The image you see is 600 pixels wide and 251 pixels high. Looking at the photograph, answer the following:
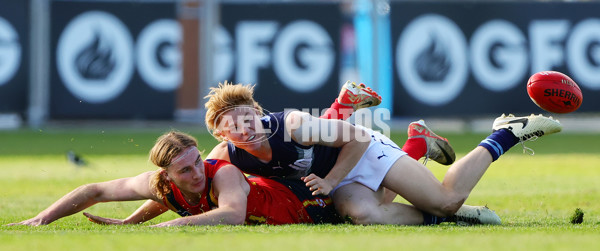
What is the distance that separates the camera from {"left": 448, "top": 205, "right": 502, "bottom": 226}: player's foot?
21.9 feet

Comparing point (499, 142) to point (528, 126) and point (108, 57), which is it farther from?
point (108, 57)

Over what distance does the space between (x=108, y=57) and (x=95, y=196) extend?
41.1 ft

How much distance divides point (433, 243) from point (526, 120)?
8.23 ft

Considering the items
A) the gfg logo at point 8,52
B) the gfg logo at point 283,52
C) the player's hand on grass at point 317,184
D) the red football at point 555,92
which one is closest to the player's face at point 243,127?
the player's hand on grass at point 317,184

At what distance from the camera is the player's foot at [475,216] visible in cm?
666

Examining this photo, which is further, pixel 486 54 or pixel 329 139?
pixel 486 54

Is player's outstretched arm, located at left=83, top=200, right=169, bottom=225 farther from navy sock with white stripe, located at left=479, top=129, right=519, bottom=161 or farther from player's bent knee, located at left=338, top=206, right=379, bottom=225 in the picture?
navy sock with white stripe, located at left=479, top=129, right=519, bottom=161

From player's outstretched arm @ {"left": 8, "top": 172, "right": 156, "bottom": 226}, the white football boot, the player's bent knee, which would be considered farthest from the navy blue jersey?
the white football boot

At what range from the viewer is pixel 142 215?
681cm

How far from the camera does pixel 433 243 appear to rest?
17.0ft

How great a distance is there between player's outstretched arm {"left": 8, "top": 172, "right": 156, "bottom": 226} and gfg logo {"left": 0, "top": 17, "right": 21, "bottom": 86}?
12.5 metres

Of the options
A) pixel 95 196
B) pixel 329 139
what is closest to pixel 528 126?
pixel 329 139

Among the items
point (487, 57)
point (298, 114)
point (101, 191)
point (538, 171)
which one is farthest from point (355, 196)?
point (487, 57)

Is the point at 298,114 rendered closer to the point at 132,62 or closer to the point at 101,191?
the point at 101,191
